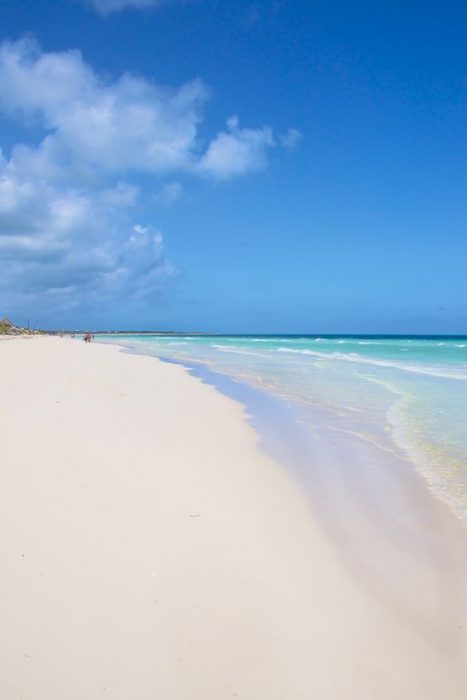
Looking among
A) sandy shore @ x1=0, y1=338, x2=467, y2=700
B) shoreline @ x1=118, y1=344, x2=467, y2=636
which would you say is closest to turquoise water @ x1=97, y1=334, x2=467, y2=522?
shoreline @ x1=118, y1=344, x2=467, y2=636

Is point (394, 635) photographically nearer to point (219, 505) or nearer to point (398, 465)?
point (219, 505)

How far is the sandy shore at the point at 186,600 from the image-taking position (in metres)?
2.82

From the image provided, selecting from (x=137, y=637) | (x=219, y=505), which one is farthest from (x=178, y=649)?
(x=219, y=505)

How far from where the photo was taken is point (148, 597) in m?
3.49

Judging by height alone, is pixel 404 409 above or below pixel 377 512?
above

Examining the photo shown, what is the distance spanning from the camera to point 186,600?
3514 millimetres

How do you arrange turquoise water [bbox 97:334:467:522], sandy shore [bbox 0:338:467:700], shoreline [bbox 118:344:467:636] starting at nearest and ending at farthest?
sandy shore [bbox 0:338:467:700] < shoreline [bbox 118:344:467:636] < turquoise water [bbox 97:334:467:522]

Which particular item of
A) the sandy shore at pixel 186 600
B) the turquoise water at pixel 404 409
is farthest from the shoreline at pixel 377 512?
the turquoise water at pixel 404 409

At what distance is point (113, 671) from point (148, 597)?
2.28 ft

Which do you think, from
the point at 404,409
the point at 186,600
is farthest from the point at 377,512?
the point at 404,409

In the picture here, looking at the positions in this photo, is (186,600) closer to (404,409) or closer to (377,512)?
(377,512)

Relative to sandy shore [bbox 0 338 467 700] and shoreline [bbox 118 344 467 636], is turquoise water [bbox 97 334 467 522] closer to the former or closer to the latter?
shoreline [bbox 118 344 467 636]

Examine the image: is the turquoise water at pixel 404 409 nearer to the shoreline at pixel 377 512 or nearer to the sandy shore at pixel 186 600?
the shoreline at pixel 377 512

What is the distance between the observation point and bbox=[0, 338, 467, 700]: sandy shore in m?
2.82
